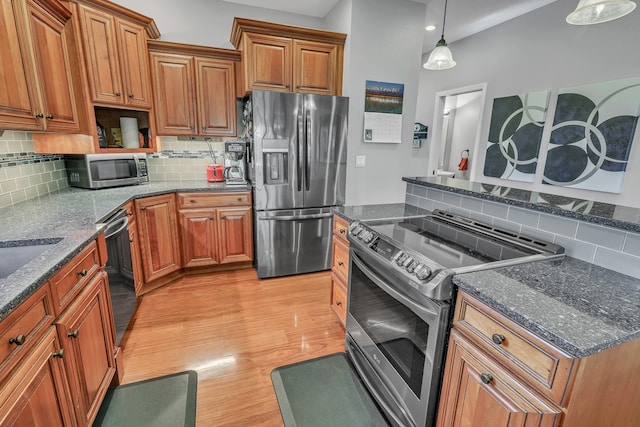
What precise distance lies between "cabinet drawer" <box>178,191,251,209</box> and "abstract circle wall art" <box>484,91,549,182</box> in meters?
3.07

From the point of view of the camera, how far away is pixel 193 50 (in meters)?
2.93

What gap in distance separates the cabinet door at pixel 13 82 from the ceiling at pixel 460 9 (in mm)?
2107

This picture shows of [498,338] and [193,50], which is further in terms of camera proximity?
[193,50]

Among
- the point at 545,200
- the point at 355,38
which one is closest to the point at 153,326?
the point at 545,200

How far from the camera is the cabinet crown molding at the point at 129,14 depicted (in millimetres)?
2352

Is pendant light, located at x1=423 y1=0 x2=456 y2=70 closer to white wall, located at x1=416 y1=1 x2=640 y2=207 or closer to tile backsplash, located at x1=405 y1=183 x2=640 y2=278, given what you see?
tile backsplash, located at x1=405 y1=183 x2=640 y2=278

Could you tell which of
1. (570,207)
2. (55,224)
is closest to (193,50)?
(55,224)

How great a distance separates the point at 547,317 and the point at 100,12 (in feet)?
11.2

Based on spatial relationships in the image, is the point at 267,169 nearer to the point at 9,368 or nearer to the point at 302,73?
the point at 302,73

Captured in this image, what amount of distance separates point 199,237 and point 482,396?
264 cm

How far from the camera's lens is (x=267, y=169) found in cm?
284

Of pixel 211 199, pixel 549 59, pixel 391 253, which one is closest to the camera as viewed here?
pixel 391 253

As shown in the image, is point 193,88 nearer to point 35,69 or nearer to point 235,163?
point 235,163

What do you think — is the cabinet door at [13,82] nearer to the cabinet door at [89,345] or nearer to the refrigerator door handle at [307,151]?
the cabinet door at [89,345]
